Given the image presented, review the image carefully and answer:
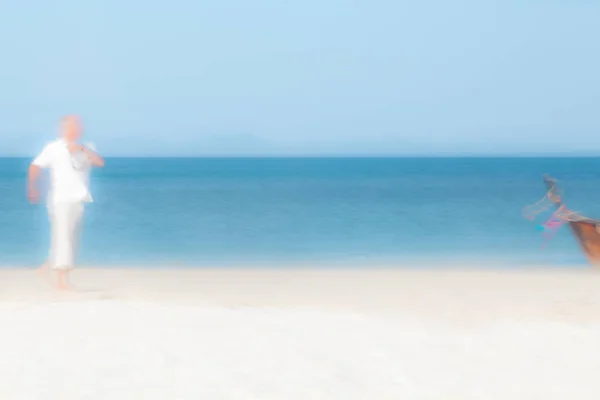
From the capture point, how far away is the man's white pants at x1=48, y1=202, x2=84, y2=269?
7.71m

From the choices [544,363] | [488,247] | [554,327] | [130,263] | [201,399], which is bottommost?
[201,399]

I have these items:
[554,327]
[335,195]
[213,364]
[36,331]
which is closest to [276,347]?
[213,364]

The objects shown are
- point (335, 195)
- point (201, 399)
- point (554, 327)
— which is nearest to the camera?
point (201, 399)

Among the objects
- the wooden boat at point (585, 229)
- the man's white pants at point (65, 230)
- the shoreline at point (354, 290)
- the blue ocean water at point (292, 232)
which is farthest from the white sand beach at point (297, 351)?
the blue ocean water at point (292, 232)

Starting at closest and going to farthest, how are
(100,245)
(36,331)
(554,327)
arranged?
1. (36,331)
2. (554,327)
3. (100,245)

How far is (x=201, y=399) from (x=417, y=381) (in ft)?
4.16

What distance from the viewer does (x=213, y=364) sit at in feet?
17.0

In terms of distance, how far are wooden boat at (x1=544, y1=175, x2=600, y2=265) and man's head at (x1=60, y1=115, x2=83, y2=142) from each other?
26.0 feet

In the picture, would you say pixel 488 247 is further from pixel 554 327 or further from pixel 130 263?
pixel 554 327

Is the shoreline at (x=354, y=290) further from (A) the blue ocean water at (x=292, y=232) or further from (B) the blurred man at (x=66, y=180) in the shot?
(A) the blue ocean water at (x=292, y=232)

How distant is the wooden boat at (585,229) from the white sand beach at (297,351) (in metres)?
4.90

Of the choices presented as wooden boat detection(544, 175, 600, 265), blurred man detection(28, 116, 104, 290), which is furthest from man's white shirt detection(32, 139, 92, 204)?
wooden boat detection(544, 175, 600, 265)

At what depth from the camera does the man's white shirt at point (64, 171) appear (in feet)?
24.9

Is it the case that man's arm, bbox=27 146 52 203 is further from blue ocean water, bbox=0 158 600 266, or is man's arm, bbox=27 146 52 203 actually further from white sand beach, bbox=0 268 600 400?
blue ocean water, bbox=0 158 600 266
